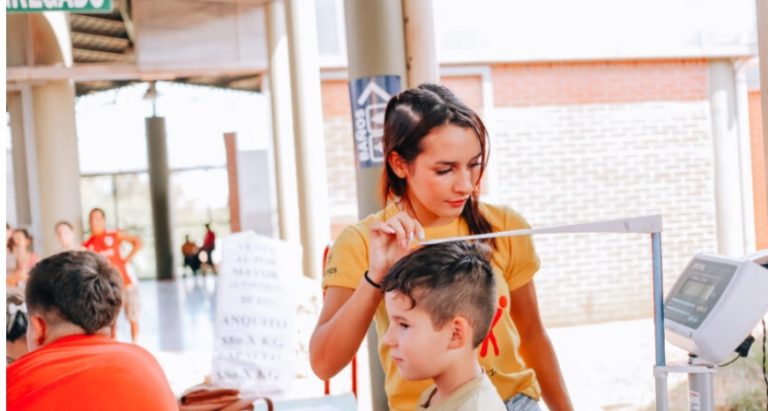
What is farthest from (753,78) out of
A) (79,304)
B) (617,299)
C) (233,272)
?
(79,304)

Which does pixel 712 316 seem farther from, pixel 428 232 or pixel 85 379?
pixel 85 379

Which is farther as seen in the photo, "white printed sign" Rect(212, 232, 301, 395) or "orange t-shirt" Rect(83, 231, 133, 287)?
"orange t-shirt" Rect(83, 231, 133, 287)

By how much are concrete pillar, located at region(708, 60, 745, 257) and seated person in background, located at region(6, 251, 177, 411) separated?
1129cm

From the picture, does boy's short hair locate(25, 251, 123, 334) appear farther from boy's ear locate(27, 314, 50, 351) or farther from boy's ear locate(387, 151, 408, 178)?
boy's ear locate(387, 151, 408, 178)

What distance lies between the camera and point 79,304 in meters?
2.84

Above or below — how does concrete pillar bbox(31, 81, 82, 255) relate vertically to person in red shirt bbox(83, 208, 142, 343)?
above

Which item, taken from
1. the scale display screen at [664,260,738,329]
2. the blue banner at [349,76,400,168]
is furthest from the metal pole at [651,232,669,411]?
the blue banner at [349,76,400,168]

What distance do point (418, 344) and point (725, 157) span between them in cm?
1187

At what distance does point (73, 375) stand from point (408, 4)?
3071 millimetres

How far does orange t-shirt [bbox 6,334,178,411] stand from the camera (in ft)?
8.54

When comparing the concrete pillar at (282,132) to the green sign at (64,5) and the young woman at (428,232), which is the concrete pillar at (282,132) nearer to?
the green sign at (64,5)

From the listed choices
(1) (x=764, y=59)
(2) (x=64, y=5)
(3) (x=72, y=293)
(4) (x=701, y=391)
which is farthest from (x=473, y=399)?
(2) (x=64, y=5)

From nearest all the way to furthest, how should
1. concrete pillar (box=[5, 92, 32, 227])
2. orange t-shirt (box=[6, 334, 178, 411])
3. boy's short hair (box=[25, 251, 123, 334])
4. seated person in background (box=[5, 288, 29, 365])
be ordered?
orange t-shirt (box=[6, 334, 178, 411]) < boy's short hair (box=[25, 251, 123, 334]) < seated person in background (box=[5, 288, 29, 365]) < concrete pillar (box=[5, 92, 32, 227])

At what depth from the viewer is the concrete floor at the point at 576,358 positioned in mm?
7801
